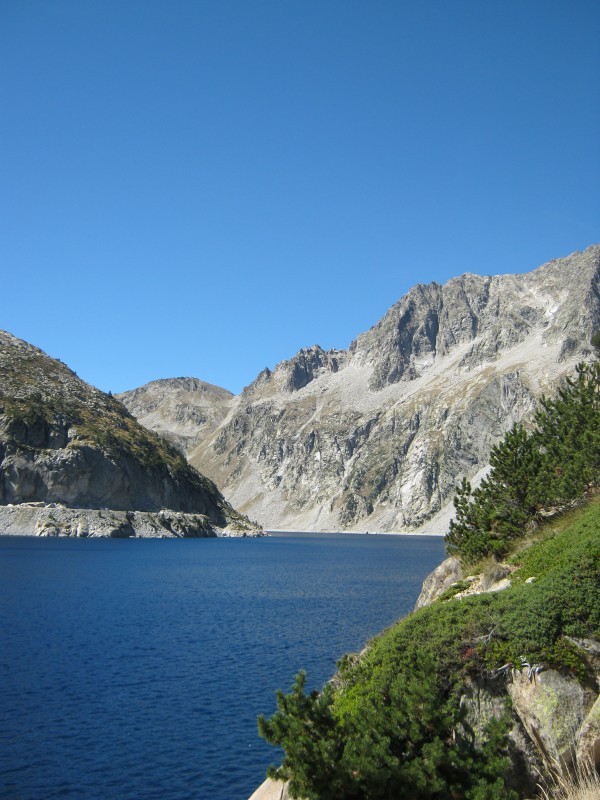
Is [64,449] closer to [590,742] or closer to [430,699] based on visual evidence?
[430,699]

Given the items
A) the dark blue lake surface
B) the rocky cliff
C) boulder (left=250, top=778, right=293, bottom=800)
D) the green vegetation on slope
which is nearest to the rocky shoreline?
the rocky cliff

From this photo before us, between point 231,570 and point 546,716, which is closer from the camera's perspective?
point 546,716

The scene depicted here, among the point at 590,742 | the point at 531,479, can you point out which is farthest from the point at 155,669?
the point at 590,742

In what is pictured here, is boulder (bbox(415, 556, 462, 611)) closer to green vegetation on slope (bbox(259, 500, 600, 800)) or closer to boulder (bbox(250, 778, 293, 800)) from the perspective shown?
green vegetation on slope (bbox(259, 500, 600, 800))

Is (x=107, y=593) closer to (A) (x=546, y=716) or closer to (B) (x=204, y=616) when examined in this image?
(B) (x=204, y=616)

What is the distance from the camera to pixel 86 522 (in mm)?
154375

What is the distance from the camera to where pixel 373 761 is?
40.1 ft

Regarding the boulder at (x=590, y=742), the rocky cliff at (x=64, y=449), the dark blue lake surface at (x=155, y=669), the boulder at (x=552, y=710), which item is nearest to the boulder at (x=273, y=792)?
the dark blue lake surface at (x=155, y=669)

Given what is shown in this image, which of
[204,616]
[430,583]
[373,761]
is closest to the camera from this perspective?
[373,761]

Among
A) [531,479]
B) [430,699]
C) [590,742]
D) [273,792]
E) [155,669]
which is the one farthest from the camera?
[531,479]

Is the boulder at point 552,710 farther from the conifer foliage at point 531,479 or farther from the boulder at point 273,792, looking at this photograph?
the conifer foliage at point 531,479

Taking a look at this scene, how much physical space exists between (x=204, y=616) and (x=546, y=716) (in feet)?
126

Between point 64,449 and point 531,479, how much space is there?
14779 cm

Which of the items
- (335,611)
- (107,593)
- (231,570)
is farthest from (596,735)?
(231,570)
